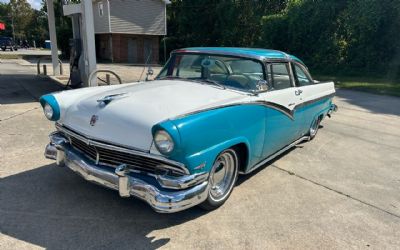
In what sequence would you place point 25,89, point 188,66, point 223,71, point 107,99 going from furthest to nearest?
1. point 25,89
2. point 188,66
3. point 223,71
4. point 107,99

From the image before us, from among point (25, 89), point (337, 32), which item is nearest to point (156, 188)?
point (25, 89)

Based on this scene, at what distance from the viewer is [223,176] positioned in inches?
142

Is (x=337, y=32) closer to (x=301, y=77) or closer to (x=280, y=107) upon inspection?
(x=301, y=77)

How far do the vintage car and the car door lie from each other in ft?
0.04

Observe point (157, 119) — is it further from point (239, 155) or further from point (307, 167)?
point (307, 167)

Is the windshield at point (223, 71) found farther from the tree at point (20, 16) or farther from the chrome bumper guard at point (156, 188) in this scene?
the tree at point (20, 16)

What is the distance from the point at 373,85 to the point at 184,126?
47.0 ft

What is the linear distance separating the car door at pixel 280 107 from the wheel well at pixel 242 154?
1.31 feet

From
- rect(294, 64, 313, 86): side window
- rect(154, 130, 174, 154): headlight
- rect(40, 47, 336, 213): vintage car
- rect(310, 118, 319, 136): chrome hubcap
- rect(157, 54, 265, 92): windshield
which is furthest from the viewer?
rect(310, 118, 319, 136): chrome hubcap

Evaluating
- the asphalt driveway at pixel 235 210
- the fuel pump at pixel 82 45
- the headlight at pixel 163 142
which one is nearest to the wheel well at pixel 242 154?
the asphalt driveway at pixel 235 210

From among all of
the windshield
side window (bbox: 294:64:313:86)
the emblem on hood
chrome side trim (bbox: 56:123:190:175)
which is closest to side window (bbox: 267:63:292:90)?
the windshield

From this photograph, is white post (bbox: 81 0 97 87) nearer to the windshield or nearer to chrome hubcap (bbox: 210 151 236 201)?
the windshield

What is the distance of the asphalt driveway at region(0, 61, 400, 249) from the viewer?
2969 mm

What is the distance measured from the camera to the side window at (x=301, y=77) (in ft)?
16.2
